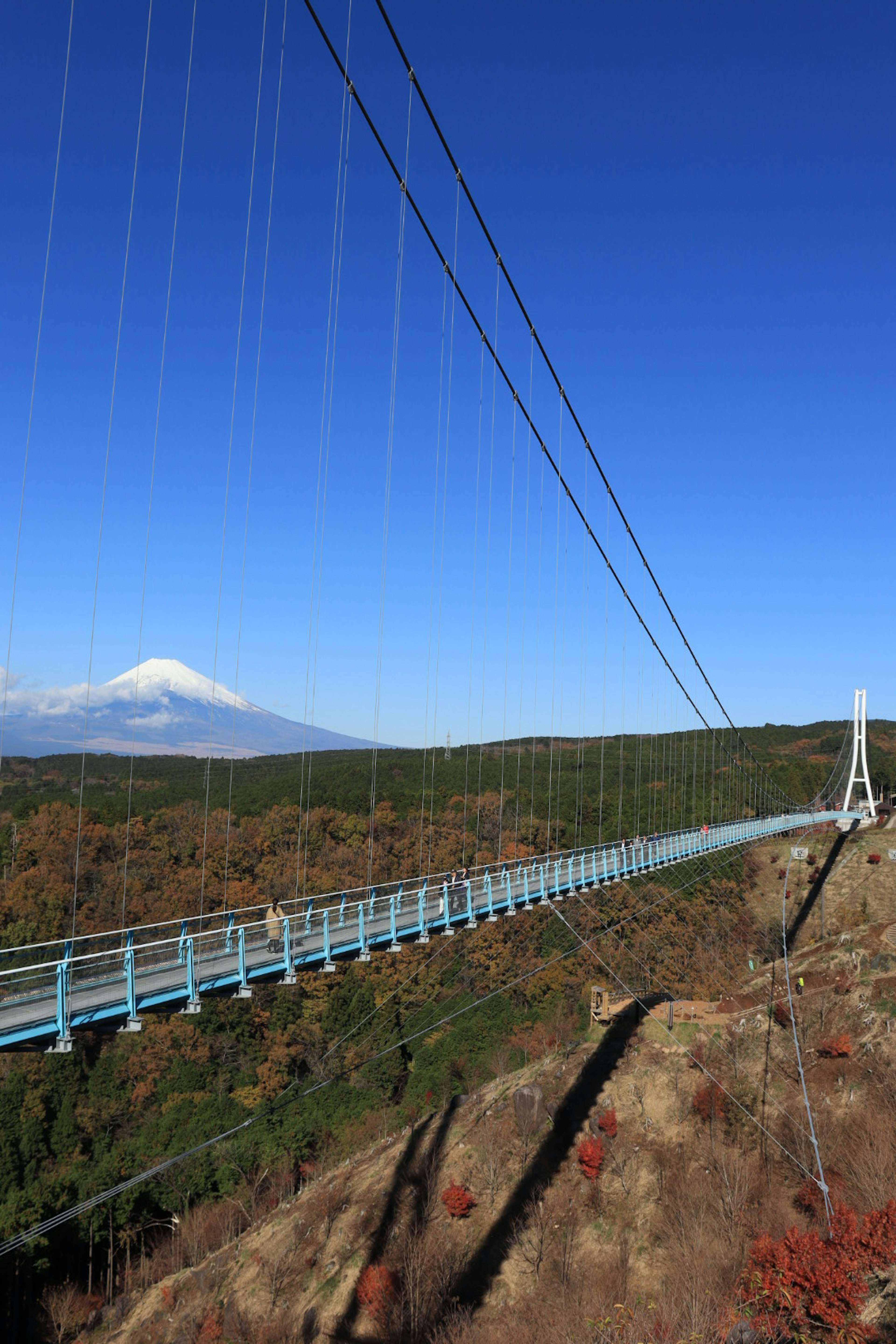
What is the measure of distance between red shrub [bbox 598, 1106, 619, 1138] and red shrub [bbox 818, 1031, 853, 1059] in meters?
9.00

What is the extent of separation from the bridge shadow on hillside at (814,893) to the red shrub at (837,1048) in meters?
18.6

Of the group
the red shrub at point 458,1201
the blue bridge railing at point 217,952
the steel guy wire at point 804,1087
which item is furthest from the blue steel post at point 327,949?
the red shrub at point 458,1201

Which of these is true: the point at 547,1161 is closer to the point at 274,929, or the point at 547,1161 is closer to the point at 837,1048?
the point at 837,1048

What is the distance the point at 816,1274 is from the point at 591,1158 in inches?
505

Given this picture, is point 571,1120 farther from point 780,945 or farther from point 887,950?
point 780,945

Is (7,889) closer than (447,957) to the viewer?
Yes

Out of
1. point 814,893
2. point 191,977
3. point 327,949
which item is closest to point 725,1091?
point 327,949

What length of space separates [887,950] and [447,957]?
1027 inches

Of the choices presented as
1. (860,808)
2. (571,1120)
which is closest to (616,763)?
(860,808)

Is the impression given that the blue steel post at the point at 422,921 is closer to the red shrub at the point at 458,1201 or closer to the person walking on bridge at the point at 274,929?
the person walking on bridge at the point at 274,929

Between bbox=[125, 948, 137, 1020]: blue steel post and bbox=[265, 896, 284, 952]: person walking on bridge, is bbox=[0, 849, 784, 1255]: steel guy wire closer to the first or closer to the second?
bbox=[265, 896, 284, 952]: person walking on bridge

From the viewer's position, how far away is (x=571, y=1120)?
38844 mm

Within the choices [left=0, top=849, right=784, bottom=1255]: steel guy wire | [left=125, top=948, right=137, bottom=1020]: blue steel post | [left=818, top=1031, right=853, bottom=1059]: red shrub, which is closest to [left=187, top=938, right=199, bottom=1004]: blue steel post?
[left=125, top=948, right=137, bottom=1020]: blue steel post

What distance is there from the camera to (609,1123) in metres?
37.3
